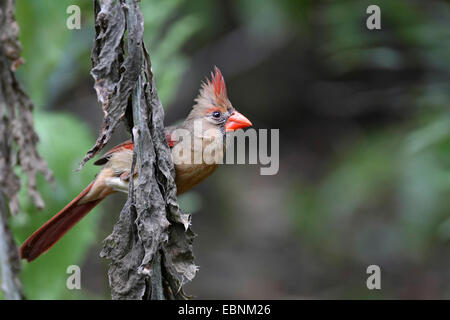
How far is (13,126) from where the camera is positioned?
8.23 ft

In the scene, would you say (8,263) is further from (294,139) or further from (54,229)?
(294,139)

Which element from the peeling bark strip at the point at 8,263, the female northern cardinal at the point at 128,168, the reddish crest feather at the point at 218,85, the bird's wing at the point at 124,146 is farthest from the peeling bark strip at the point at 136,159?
the reddish crest feather at the point at 218,85

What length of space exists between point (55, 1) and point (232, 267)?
14.1 feet

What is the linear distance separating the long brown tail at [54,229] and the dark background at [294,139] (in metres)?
0.12

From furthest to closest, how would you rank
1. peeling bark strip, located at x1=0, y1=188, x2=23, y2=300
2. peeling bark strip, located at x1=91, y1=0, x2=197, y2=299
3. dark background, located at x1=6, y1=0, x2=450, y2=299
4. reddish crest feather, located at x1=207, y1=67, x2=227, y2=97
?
dark background, located at x1=6, y1=0, x2=450, y2=299
reddish crest feather, located at x1=207, y1=67, x2=227, y2=97
peeling bark strip, located at x1=0, y1=188, x2=23, y2=300
peeling bark strip, located at x1=91, y1=0, x2=197, y2=299

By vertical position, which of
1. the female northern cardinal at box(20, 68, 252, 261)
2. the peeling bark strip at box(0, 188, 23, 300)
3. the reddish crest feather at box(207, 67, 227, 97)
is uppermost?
the reddish crest feather at box(207, 67, 227, 97)

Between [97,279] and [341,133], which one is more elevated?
[341,133]

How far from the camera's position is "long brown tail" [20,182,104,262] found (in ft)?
8.96

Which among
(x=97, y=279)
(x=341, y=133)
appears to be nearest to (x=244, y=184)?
(x=341, y=133)

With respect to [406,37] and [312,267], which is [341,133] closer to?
[312,267]

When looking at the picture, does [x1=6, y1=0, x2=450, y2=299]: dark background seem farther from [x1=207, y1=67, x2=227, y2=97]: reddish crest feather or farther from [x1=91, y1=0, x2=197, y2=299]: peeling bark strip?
[x1=91, y1=0, x2=197, y2=299]: peeling bark strip

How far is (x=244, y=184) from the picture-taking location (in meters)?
8.52

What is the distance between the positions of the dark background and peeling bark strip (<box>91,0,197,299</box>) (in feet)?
3.38

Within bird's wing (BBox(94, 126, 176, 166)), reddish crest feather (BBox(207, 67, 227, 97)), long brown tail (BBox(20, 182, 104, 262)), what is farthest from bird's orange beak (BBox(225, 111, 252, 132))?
long brown tail (BBox(20, 182, 104, 262))
